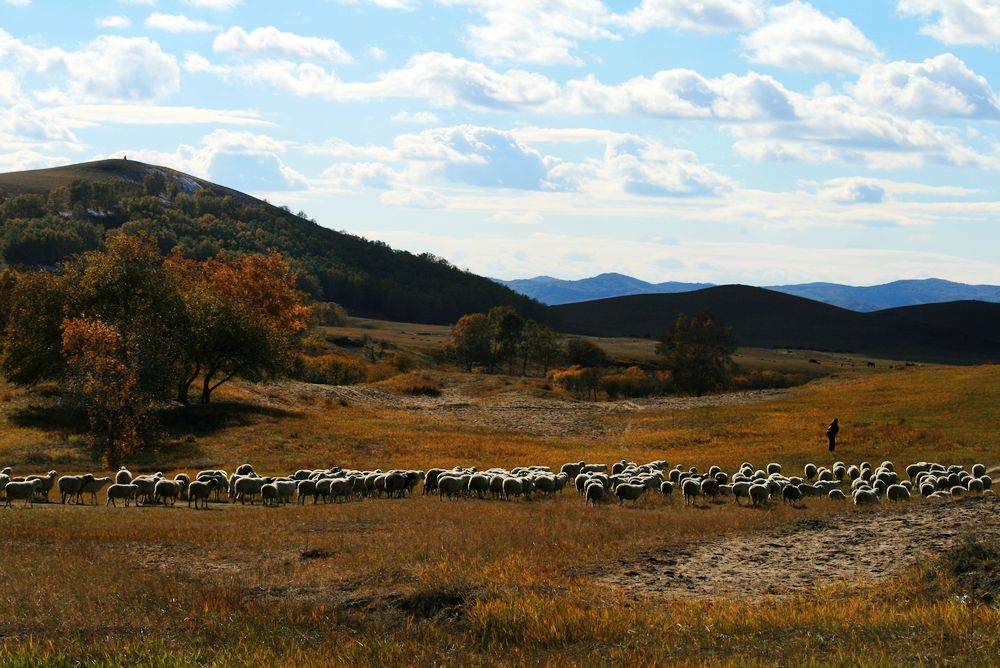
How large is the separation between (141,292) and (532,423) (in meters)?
30.2

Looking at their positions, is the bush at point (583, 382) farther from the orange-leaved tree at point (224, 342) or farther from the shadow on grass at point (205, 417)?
the shadow on grass at point (205, 417)

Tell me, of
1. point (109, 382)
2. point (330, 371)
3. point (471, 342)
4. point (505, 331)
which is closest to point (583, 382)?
point (330, 371)

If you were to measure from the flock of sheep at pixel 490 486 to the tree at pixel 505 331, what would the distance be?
327 ft

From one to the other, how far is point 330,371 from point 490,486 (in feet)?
236

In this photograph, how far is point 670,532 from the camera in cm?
2312

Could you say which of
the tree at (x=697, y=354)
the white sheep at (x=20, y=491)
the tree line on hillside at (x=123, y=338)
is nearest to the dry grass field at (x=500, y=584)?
the white sheep at (x=20, y=491)

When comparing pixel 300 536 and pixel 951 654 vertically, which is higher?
pixel 951 654

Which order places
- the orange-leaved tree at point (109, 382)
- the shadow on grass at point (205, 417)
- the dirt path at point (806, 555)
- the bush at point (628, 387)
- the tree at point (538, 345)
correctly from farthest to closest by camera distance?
the tree at point (538, 345) < the bush at point (628, 387) < the shadow on grass at point (205, 417) < the orange-leaved tree at point (109, 382) < the dirt path at point (806, 555)

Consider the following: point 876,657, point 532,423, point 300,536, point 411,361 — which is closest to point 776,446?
point 532,423

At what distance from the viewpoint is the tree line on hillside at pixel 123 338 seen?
172 feet

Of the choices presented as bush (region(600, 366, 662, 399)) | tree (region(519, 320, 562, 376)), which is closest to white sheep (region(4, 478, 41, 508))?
bush (region(600, 366, 662, 399))

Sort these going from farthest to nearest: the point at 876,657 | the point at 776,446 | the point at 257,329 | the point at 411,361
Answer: the point at 411,361 < the point at 257,329 < the point at 776,446 < the point at 876,657

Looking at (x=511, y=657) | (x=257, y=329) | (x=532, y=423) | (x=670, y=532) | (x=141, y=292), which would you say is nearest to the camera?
(x=511, y=657)

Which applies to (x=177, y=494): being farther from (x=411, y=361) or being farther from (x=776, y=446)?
(x=411, y=361)
